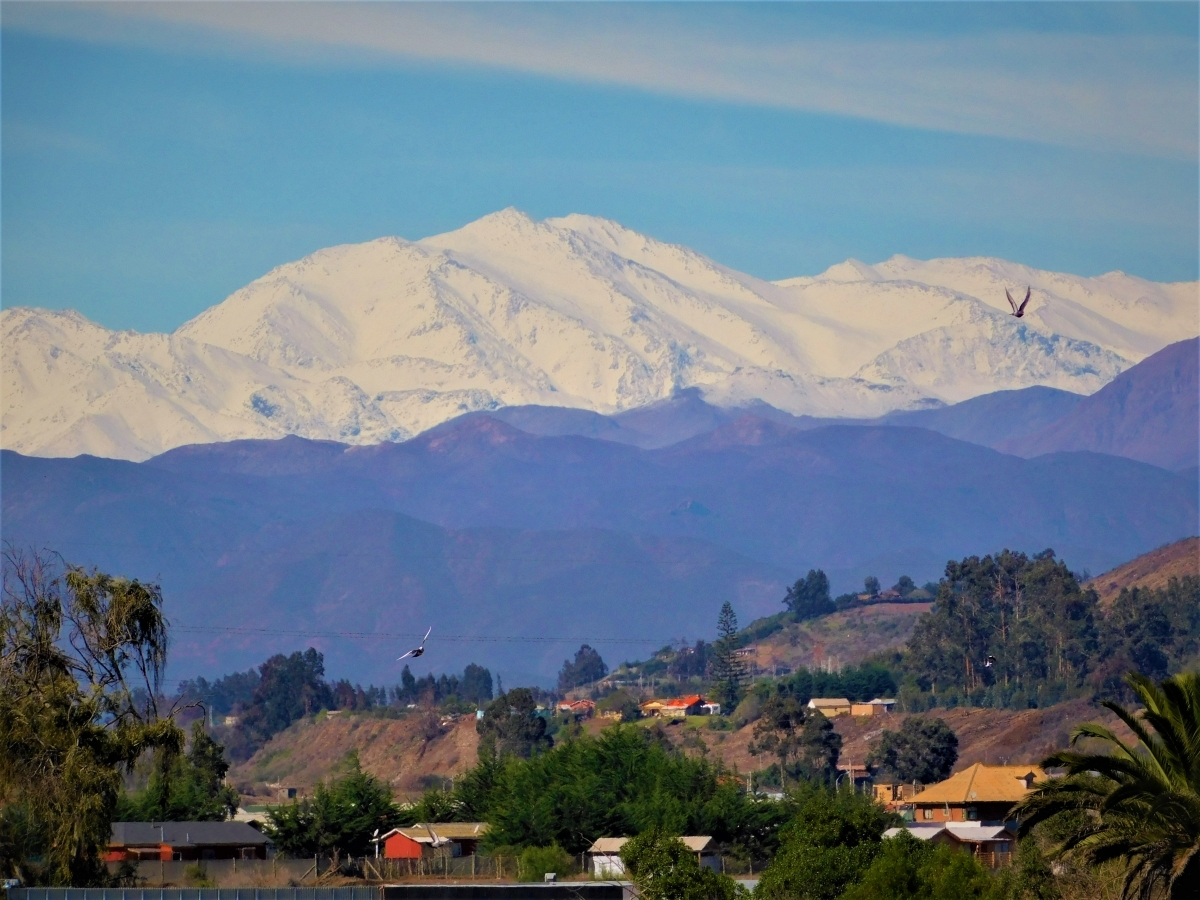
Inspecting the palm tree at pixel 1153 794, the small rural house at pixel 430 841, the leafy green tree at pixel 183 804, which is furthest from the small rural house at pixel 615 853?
the palm tree at pixel 1153 794

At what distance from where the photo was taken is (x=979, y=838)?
116 metres

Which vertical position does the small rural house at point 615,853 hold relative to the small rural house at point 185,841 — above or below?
below

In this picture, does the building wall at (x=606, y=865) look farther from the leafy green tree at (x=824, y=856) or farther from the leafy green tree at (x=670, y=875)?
the leafy green tree at (x=670, y=875)

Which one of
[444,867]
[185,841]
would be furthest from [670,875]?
[444,867]

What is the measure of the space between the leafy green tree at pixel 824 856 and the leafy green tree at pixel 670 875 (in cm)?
510

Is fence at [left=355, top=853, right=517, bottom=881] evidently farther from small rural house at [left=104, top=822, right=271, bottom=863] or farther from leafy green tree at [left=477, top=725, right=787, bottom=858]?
small rural house at [left=104, top=822, right=271, bottom=863]

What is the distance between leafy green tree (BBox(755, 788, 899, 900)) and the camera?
7619 cm

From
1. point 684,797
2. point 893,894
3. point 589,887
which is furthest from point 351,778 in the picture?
point 893,894

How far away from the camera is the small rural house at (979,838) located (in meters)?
111

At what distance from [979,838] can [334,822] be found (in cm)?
3732

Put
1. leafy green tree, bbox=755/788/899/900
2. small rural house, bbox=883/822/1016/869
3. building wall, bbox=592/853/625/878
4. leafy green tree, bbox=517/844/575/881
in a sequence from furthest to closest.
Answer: leafy green tree, bbox=517/844/575/881, small rural house, bbox=883/822/1016/869, building wall, bbox=592/853/625/878, leafy green tree, bbox=755/788/899/900

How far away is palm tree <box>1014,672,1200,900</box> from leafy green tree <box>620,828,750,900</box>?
57.5ft

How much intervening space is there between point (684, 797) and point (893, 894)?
64.8 metres

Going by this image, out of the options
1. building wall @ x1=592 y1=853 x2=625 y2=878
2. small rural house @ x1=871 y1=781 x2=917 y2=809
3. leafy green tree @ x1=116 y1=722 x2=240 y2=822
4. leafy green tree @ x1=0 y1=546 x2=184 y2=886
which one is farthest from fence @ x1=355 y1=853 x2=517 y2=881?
small rural house @ x1=871 y1=781 x2=917 y2=809
